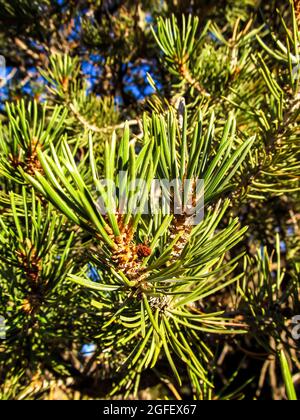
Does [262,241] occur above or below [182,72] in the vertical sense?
below

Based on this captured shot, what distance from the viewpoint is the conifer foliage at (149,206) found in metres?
0.28

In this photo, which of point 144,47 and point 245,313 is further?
point 144,47

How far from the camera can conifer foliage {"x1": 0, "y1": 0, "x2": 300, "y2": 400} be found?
0.28m

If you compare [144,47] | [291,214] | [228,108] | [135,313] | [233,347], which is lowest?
[233,347]

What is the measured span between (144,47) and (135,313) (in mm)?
979

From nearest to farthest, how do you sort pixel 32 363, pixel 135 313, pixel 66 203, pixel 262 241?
pixel 66 203 < pixel 135 313 < pixel 32 363 < pixel 262 241

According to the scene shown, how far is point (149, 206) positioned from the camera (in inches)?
14.3

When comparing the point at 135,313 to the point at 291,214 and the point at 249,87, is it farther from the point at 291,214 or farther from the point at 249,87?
the point at 291,214

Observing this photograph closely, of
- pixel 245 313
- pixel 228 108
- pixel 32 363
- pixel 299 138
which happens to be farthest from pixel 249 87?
pixel 32 363

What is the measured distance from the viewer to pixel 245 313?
558 millimetres

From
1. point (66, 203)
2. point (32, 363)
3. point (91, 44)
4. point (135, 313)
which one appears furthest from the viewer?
point (91, 44)

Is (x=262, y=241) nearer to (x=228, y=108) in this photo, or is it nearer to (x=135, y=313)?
(x=228, y=108)

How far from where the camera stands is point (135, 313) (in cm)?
38
